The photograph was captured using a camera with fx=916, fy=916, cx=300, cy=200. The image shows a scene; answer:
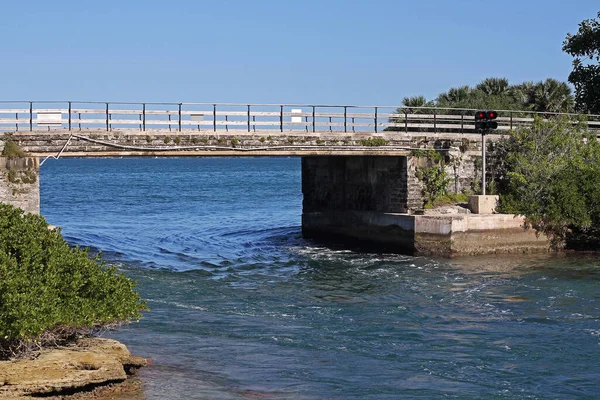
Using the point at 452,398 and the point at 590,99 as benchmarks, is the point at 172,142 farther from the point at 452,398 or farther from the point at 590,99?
the point at 590,99

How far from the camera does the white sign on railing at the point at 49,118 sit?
27.8 m

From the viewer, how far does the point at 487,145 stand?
35.8 m

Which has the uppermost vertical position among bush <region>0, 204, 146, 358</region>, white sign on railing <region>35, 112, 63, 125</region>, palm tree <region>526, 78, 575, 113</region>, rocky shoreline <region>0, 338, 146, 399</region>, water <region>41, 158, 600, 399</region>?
palm tree <region>526, 78, 575, 113</region>

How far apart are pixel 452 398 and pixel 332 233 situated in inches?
932

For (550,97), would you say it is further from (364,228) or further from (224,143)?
(224,143)

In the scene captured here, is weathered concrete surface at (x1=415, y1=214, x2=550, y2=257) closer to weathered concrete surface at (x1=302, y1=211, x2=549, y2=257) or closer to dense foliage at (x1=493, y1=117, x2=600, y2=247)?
weathered concrete surface at (x1=302, y1=211, x2=549, y2=257)

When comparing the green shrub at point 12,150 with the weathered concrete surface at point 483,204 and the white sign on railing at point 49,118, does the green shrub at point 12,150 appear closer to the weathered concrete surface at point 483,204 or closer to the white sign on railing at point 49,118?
the white sign on railing at point 49,118

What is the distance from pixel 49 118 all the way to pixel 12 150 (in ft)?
5.43

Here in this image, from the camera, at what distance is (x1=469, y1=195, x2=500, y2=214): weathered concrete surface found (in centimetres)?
3256

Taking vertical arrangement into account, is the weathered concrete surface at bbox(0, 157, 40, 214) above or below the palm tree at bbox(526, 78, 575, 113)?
below

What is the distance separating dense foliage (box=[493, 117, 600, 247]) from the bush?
2022 centimetres

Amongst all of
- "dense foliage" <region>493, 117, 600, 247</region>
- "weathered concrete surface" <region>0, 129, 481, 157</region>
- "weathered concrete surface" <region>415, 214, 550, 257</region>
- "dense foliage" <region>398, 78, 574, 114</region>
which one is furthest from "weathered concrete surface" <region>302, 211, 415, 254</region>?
"dense foliage" <region>398, 78, 574, 114</region>

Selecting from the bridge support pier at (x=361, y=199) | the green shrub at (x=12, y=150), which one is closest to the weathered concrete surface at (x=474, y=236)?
the bridge support pier at (x=361, y=199)

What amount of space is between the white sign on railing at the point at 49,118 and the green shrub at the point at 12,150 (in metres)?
1.09
